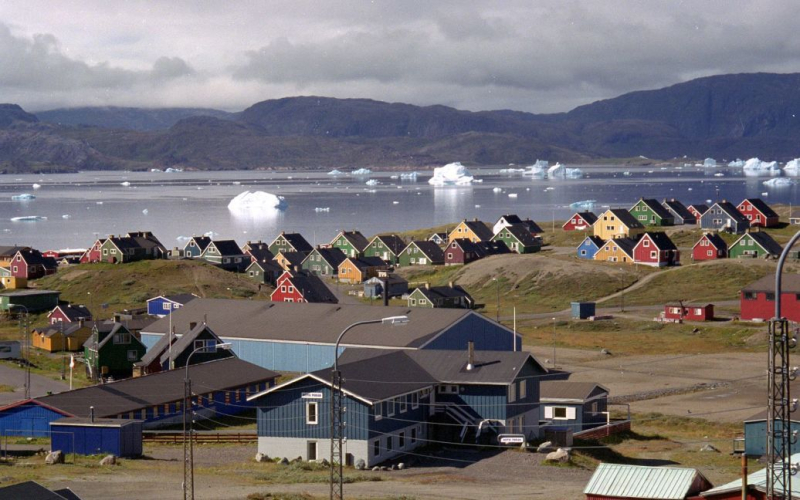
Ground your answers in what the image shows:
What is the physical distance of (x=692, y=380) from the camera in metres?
49.0

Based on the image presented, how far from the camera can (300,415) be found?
1340 inches

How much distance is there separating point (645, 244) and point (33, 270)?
48114 mm

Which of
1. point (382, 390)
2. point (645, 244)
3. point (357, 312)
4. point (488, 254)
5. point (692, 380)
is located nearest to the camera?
point (382, 390)

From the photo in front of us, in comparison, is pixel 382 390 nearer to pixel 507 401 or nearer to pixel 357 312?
pixel 507 401

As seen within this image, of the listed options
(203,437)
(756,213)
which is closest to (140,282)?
(203,437)

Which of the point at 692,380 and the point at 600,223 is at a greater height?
the point at 600,223

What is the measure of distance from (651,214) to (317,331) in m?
69.0

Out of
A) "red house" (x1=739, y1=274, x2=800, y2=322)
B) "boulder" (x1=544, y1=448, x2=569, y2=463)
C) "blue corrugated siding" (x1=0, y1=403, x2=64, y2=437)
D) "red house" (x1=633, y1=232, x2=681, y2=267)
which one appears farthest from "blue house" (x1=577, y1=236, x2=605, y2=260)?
"blue corrugated siding" (x1=0, y1=403, x2=64, y2=437)

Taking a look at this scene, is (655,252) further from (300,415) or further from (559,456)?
(300,415)

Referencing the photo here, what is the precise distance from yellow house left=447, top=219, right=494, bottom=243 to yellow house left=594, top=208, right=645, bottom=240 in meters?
11.0

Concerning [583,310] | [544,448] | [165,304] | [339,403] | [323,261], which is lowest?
[544,448]

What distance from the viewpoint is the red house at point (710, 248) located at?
Result: 89938 millimetres

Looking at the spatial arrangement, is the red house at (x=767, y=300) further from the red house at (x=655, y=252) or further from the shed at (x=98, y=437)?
the shed at (x=98, y=437)

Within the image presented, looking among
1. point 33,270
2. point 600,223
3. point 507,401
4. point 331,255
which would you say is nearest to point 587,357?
point 507,401
